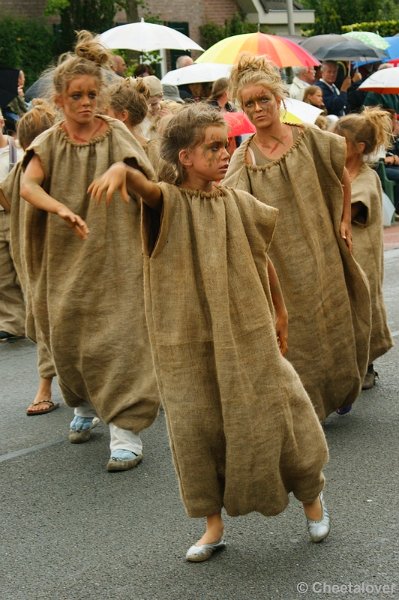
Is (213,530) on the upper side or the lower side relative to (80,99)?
lower

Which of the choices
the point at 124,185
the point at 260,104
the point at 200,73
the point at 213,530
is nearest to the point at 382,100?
the point at 200,73

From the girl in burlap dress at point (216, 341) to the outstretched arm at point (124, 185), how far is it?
0.01 metres

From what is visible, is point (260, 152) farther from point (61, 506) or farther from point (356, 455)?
point (61, 506)

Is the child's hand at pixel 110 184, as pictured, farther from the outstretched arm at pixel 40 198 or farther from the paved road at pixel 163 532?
the paved road at pixel 163 532

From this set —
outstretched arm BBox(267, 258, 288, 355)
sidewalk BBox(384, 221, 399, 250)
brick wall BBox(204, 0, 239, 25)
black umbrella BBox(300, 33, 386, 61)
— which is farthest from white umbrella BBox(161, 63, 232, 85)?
brick wall BBox(204, 0, 239, 25)

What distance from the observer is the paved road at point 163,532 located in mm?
4695

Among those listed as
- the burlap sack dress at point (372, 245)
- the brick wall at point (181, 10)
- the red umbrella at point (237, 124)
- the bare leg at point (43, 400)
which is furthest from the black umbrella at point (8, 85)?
the brick wall at point (181, 10)

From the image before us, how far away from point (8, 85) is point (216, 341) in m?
9.49

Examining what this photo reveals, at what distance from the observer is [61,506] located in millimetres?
5859

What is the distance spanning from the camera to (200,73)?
1371cm

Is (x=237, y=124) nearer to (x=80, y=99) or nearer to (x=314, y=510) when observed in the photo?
(x=80, y=99)

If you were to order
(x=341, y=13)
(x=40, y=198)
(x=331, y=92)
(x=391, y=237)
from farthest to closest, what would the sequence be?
(x=341, y=13) < (x=331, y=92) < (x=391, y=237) < (x=40, y=198)

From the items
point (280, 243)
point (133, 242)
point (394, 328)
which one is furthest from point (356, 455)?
point (394, 328)

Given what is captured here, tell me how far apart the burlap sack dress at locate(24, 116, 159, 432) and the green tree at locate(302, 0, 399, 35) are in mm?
22035
